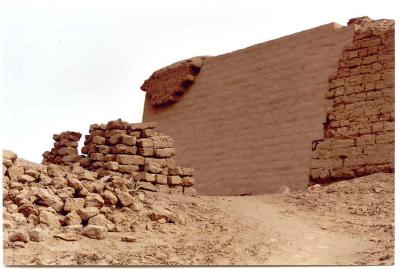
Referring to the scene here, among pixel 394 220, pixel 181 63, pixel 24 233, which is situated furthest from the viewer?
pixel 181 63

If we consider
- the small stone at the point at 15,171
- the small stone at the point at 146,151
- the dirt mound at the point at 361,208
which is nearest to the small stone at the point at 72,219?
the small stone at the point at 15,171

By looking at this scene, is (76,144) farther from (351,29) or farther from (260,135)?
(351,29)

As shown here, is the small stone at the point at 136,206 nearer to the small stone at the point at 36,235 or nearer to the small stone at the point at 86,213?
the small stone at the point at 86,213

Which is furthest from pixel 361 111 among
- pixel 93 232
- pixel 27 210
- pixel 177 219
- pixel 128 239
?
pixel 27 210

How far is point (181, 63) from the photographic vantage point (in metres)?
15.4

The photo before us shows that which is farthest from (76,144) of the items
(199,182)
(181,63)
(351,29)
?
(351,29)

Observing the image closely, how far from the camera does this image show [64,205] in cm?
802

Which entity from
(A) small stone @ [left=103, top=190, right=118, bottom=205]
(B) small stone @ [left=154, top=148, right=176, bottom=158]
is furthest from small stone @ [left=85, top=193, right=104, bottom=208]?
(B) small stone @ [left=154, top=148, right=176, bottom=158]

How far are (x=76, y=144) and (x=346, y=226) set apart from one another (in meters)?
5.24

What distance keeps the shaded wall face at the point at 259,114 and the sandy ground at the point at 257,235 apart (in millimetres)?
1606

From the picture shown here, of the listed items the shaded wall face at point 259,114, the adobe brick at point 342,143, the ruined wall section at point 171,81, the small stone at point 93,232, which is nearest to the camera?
the small stone at point 93,232

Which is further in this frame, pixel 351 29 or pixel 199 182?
pixel 199 182

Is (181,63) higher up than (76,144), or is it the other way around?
(181,63)

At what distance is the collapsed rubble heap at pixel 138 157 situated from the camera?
10.3m
